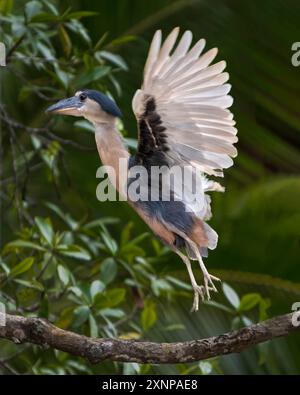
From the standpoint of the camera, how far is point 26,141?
4.39m

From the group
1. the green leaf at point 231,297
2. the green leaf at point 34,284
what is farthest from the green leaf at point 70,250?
the green leaf at point 231,297

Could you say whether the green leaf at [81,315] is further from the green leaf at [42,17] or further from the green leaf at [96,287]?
the green leaf at [42,17]

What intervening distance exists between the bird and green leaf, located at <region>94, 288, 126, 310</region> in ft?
2.26

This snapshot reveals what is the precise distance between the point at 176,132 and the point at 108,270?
1076 millimetres

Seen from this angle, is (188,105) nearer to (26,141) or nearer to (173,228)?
(173,228)

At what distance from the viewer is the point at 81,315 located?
321cm

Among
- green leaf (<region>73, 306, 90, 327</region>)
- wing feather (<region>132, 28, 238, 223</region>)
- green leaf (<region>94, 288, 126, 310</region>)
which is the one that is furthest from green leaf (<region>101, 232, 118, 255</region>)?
wing feather (<region>132, 28, 238, 223</region>)

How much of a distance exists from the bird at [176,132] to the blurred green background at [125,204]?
755mm

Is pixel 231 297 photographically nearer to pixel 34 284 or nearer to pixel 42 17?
pixel 34 284

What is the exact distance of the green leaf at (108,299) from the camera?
10.6ft

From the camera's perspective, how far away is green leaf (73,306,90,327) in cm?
321
